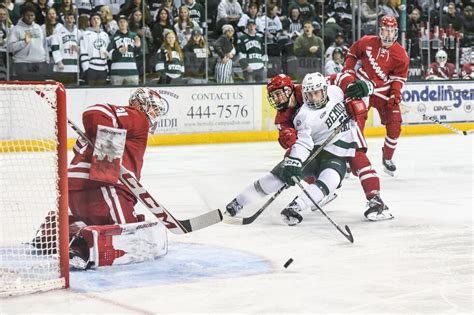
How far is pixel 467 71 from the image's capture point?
12586mm

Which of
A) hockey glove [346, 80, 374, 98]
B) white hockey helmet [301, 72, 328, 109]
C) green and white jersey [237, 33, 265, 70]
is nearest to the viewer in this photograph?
white hockey helmet [301, 72, 328, 109]

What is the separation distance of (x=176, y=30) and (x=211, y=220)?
6831 mm

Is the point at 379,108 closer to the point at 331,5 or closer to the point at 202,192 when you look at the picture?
the point at 202,192

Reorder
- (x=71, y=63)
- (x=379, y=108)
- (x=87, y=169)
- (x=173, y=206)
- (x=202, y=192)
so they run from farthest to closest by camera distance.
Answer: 1. (x=71, y=63)
2. (x=379, y=108)
3. (x=202, y=192)
4. (x=173, y=206)
5. (x=87, y=169)

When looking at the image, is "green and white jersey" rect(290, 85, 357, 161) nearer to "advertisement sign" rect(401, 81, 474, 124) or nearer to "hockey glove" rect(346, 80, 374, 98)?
"hockey glove" rect(346, 80, 374, 98)

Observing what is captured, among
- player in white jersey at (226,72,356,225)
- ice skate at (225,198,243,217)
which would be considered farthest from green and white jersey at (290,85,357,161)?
ice skate at (225,198,243,217)

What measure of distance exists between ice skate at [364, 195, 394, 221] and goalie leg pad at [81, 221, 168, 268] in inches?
62.4

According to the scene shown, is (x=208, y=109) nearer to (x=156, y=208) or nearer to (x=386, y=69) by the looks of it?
(x=386, y=69)

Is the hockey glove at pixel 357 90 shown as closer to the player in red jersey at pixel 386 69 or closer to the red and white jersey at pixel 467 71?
the player in red jersey at pixel 386 69

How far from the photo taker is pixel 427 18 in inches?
506

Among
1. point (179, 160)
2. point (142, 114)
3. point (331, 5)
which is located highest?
point (331, 5)

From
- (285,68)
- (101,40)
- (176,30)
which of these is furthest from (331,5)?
(101,40)

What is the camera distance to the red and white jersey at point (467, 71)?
12.5 meters

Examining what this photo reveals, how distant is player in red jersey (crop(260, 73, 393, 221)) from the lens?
17.7 feet
